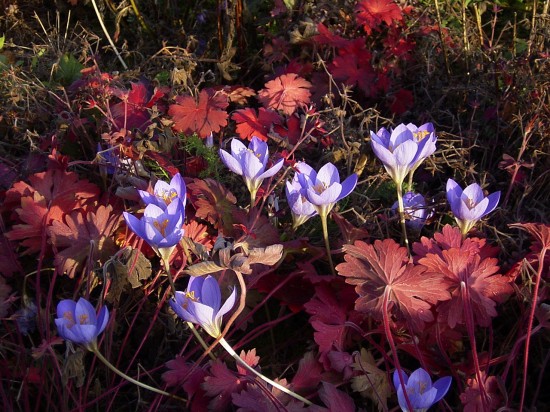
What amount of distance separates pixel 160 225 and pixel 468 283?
67 cm

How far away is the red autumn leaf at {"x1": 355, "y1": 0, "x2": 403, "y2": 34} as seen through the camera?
257 cm

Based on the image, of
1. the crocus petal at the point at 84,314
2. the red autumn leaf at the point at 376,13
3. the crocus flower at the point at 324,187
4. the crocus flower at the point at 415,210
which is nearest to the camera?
the crocus petal at the point at 84,314

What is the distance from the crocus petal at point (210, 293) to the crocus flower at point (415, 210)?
0.65m

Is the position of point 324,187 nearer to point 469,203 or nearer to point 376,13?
point 469,203

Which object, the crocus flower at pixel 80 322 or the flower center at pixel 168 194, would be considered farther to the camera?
the flower center at pixel 168 194

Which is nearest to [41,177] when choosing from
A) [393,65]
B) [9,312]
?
[9,312]

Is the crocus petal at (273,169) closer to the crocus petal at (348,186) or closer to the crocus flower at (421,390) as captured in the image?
the crocus petal at (348,186)

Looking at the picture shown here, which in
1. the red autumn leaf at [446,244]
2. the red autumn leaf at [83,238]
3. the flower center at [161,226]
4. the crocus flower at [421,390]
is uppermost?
the flower center at [161,226]

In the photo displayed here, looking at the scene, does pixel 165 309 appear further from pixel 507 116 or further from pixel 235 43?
pixel 235 43

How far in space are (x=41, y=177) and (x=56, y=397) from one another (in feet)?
1.86

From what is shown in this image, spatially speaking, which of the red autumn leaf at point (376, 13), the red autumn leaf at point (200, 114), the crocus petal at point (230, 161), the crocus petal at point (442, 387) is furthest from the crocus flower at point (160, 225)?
the red autumn leaf at point (376, 13)

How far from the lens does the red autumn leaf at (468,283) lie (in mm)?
1539

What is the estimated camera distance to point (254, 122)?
7.43 ft

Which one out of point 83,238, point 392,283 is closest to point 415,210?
point 392,283
